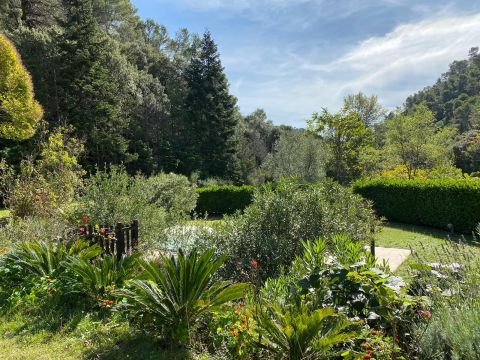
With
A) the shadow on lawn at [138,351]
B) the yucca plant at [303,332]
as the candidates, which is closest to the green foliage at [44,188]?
the shadow on lawn at [138,351]

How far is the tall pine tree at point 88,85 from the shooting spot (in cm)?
2220

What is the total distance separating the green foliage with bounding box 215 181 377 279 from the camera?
4.54m

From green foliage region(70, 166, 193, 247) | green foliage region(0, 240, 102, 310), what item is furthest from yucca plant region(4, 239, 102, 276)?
green foliage region(70, 166, 193, 247)

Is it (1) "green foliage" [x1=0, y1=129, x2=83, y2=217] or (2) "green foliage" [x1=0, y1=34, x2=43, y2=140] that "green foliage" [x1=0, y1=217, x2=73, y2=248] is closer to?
(1) "green foliage" [x1=0, y1=129, x2=83, y2=217]

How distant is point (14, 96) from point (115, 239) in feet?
40.2

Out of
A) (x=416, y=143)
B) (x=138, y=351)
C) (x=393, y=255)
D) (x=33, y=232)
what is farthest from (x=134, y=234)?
(x=416, y=143)

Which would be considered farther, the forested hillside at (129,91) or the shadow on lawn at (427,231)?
the forested hillside at (129,91)

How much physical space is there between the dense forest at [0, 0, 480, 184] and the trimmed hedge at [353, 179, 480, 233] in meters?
5.46

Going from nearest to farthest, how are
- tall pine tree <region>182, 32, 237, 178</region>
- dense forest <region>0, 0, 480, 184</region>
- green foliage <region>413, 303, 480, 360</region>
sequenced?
1. green foliage <region>413, 303, 480, 360</region>
2. dense forest <region>0, 0, 480, 184</region>
3. tall pine tree <region>182, 32, 237, 178</region>

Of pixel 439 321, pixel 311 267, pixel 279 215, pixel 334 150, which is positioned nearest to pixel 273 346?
pixel 311 267

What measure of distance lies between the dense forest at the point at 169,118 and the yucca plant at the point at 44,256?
10932 mm

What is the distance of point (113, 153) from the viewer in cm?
2394

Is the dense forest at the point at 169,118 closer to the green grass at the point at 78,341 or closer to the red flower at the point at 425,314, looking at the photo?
the green grass at the point at 78,341

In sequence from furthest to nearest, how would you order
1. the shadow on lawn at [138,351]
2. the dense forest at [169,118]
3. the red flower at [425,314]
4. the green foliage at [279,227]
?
the dense forest at [169,118] < the green foliage at [279,227] < the shadow on lawn at [138,351] < the red flower at [425,314]
